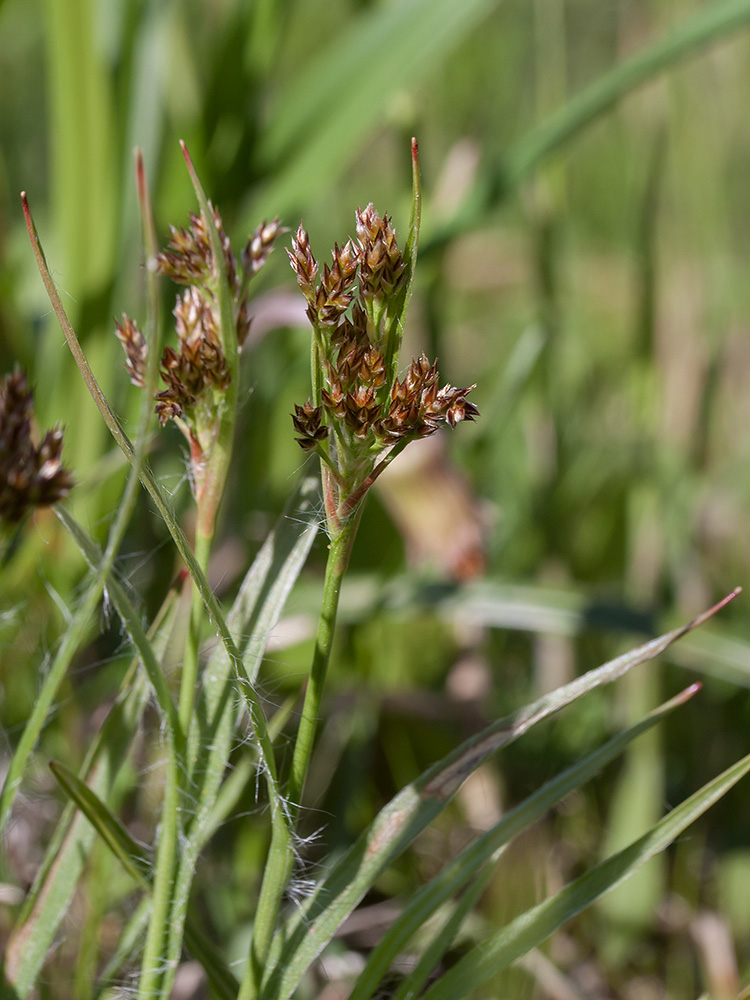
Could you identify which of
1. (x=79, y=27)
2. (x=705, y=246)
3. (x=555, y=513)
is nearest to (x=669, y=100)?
(x=705, y=246)

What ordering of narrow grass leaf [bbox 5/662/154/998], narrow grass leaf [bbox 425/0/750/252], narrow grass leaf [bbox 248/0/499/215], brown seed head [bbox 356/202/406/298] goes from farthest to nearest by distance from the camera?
narrow grass leaf [bbox 248/0/499/215] < narrow grass leaf [bbox 425/0/750/252] < narrow grass leaf [bbox 5/662/154/998] < brown seed head [bbox 356/202/406/298]

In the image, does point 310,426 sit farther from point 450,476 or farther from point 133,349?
point 450,476

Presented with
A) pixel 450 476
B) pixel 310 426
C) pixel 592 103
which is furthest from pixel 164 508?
pixel 592 103

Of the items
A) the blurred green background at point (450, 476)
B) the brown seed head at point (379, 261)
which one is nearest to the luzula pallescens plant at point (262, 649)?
the brown seed head at point (379, 261)

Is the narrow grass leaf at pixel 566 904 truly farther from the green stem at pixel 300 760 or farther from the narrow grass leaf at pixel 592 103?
the narrow grass leaf at pixel 592 103

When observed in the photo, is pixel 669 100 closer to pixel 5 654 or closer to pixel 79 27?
pixel 79 27

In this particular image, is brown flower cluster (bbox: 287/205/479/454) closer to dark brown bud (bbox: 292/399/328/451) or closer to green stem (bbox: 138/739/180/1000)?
dark brown bud (bbox: 292/399/328/451)

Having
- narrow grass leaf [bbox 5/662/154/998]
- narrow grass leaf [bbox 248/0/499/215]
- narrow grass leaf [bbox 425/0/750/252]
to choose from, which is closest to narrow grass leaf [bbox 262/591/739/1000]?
narrow grass leaf [bbox 5/662/154/998]
